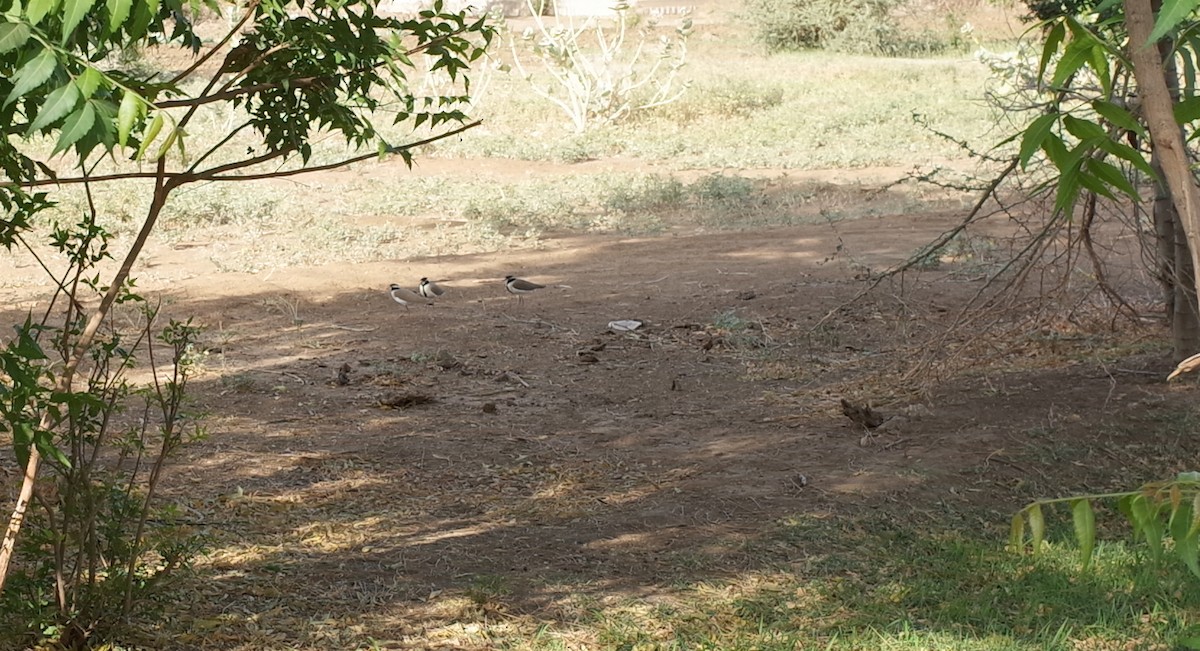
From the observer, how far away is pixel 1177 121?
0.99m

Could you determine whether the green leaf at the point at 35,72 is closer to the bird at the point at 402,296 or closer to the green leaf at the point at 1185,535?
the green leaf at the point at 1185,535

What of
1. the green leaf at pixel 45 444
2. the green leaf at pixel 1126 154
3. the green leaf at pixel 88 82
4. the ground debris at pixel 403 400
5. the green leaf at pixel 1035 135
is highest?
the green leaf at pixel 88 82

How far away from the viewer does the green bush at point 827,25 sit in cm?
2439

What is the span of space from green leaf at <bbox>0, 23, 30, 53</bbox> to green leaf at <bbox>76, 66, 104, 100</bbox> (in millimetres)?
77

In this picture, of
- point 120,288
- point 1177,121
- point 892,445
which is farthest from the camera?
point 892,445

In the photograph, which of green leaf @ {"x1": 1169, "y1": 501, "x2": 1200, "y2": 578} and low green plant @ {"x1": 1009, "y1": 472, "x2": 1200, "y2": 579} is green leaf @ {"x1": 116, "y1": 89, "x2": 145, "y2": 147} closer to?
low green plant @ {"x1": 1009, "y1": 472, "x2": 1200, "y2": 579}

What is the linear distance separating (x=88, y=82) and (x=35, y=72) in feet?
0.20

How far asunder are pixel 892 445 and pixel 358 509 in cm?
202

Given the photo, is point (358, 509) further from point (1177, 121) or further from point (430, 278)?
point (430, 278)

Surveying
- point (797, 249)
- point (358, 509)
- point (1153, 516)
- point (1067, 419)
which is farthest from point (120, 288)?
point (797, 249)

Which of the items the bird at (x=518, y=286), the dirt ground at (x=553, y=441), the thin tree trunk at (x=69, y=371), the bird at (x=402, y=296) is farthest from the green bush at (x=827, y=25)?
the thin tree trunk at (x=69, y=371)

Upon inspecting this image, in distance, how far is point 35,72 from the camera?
4.69 feet

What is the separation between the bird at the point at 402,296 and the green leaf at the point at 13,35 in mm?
5862

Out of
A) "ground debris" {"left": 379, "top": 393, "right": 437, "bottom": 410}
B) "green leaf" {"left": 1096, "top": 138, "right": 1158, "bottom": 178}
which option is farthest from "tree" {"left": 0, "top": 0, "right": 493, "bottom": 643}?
"ground debris" {"left": 379, "top": 393, "right": 437, "bottom": 410}
